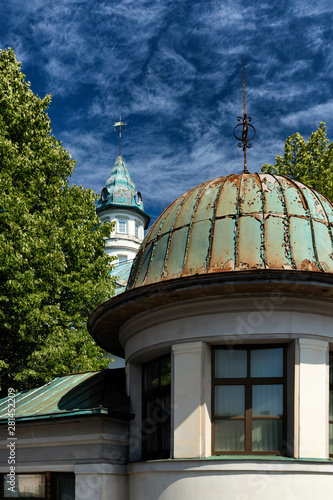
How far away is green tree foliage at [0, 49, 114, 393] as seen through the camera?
16188 millimetres

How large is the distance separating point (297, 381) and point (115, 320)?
3707 mm

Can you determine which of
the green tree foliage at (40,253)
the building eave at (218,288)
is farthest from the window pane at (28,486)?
the green tree foliage at (40,253)

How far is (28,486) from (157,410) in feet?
10.3

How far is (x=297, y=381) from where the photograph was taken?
8.77 meters

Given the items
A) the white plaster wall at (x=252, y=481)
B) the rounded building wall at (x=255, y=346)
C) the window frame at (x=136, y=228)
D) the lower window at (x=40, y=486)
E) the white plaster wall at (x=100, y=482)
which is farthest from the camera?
the window frame at (x=136, y=228)

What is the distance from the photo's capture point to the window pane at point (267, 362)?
9.16m

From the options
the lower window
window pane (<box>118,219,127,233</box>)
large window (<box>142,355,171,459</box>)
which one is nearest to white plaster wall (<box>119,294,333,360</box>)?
large window (<box>142,355,171,459</box>)

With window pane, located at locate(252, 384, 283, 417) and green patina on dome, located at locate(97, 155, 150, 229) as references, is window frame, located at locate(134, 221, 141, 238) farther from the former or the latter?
window pane, located at locate(252, 384, 283, 417)

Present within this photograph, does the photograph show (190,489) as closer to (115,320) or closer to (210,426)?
(210,426)

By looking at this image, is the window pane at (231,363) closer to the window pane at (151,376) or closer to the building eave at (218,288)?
the building eave at (218,288)

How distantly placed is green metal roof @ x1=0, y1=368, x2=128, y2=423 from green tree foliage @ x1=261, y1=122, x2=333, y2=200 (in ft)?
42.3

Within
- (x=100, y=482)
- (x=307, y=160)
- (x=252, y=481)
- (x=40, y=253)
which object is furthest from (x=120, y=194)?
(x=252, y=481)

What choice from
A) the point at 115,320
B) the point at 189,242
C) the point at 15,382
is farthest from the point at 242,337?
the point at 15,382

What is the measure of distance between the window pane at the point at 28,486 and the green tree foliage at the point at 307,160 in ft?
49.8
